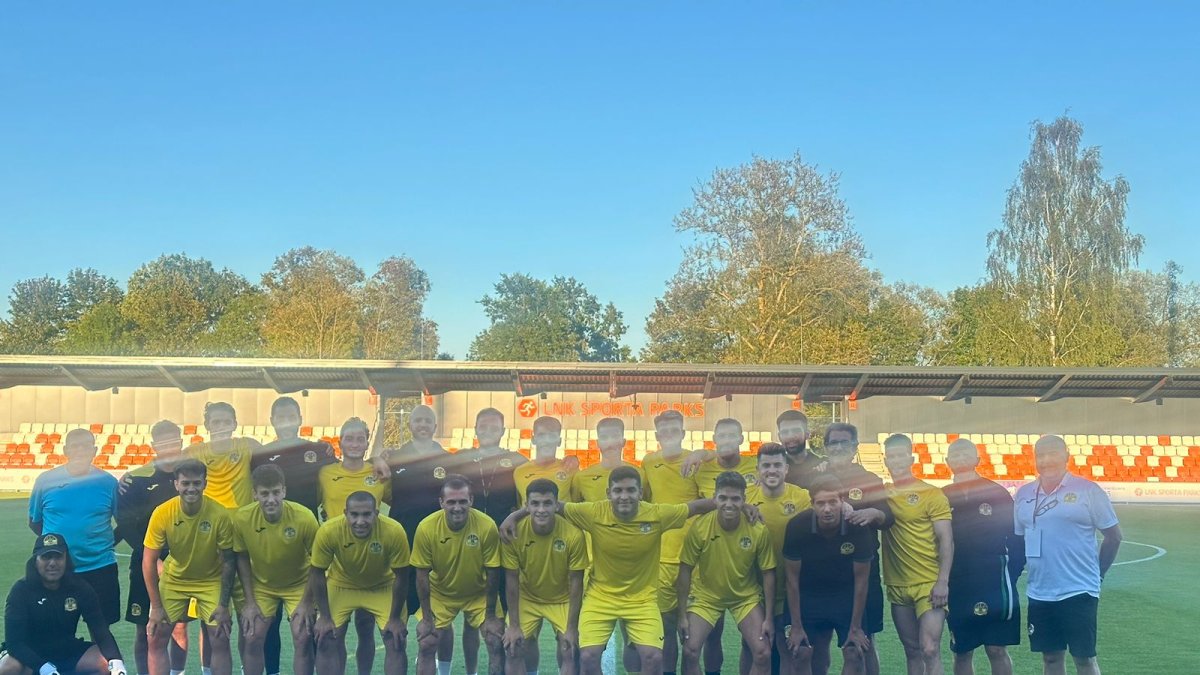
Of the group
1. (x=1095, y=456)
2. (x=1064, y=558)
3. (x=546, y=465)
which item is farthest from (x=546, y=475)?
(x=1095, y=456)

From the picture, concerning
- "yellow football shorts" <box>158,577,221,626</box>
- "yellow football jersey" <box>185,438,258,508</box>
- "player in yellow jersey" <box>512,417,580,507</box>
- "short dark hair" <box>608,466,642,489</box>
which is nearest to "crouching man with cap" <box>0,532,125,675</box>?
"yellow football shorts" <box>158,577,221,626</box>

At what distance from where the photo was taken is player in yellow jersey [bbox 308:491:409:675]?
6.90 meters

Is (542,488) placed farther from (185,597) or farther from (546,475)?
(185,597)

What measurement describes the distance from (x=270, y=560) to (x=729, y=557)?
312 centimetres

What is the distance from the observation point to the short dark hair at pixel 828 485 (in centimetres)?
665

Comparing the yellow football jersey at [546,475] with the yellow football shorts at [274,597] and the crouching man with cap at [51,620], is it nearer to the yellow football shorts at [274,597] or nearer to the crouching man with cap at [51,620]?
the yellow football shorts at [274,597]

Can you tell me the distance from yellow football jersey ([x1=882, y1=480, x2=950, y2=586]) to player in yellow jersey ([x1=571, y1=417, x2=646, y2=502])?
1811mm

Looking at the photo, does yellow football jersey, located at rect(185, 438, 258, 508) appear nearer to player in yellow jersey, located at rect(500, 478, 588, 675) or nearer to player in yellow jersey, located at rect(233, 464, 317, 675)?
player in yellow jersey, located at rect(233, 464, 317, 675)

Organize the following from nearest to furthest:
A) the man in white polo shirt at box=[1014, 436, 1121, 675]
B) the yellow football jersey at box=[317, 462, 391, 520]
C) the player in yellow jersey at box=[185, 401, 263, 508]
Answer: the man in white polo shirt at box=[1014, 436, 1121, 675], the yellow football jersey at box=[317, 462, 391, 520], the player in yellow jersey at box=[185, 401, 263, 508]

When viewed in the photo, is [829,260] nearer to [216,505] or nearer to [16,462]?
[16,462]

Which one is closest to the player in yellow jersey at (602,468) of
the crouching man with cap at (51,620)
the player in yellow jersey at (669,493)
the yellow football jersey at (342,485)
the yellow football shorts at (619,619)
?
the player in yellow jersey at (669,493)

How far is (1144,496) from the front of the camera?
81.4 feet

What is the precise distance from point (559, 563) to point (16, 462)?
84.2ft

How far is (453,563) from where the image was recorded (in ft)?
23.0
